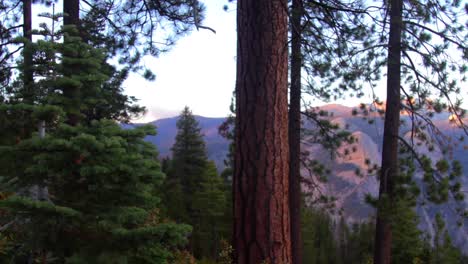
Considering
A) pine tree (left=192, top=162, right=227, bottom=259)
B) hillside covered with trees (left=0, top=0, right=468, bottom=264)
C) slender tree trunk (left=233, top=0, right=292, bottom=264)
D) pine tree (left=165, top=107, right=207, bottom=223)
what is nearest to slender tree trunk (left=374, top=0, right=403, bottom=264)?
hillside covered with trees (left=0, top=0, right=468, bottom=264)

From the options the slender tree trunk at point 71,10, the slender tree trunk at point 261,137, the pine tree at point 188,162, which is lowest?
the pine tree at point 188,162

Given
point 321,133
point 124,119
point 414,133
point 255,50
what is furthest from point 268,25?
point 124,119

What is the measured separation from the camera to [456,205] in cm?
877

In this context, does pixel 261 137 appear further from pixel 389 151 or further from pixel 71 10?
pixel 389 151

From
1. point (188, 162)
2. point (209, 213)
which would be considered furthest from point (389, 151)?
point (188, 162)

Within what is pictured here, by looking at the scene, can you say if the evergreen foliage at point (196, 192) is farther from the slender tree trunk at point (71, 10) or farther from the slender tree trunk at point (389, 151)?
the slender tree trunk at point (71, 10)

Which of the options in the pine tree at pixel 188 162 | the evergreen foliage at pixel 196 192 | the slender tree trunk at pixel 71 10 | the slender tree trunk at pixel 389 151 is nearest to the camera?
the slender tree trunk at pixel 71 10

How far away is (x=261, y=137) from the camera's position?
376 centimetres

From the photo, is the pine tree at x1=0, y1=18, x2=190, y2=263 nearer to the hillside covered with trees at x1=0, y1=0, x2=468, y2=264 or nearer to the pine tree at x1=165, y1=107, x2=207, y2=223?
the hillside covered with trees at x1=0, y1=0, x2=468, y2=264

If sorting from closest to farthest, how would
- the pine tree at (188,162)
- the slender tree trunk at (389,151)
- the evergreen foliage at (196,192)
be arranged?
the slender tree trunk at (389,151), the evergreen foliage at (196,192), the pine tree at (188,162)

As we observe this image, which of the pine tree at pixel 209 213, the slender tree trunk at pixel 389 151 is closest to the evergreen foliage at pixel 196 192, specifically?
the pine tree at pixel 209 213

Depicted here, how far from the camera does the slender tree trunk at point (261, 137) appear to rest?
3.72 metres

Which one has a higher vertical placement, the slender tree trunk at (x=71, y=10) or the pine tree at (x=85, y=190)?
the slender tree trunk at (x=71, y=10)

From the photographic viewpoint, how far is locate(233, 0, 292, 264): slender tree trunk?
372 cm
